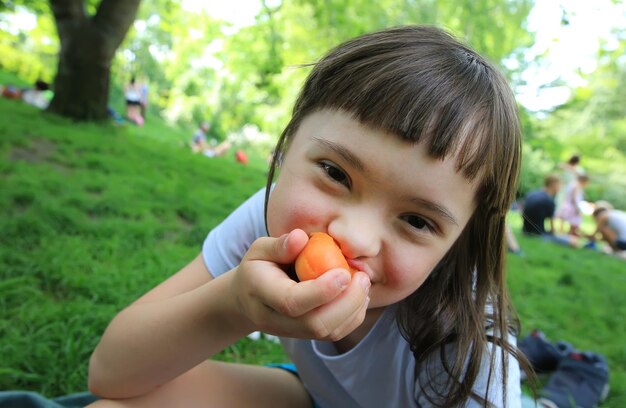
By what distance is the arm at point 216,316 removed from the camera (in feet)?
2.64

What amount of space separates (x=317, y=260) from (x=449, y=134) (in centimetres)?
44

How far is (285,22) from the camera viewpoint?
39.2 ft

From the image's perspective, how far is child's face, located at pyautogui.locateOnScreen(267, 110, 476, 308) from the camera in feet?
3.17

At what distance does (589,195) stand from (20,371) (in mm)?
31907

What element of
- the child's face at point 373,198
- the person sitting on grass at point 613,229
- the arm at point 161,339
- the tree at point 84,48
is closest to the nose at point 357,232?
the child's face at point 373,198

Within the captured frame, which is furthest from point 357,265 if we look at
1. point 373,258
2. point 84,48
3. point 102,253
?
point 84,48

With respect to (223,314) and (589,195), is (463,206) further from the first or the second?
(589,195)

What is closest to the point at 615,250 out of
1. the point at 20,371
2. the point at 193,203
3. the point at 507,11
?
the point at 507,11

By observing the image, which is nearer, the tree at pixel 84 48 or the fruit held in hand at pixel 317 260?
the fruit held in hand at pixel 317 260

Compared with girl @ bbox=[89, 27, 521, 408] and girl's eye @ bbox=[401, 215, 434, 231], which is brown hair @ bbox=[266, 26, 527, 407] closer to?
girl @ bbox=[89, 27, 521, 408]

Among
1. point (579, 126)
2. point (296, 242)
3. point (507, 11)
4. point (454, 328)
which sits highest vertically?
point (507, 11)

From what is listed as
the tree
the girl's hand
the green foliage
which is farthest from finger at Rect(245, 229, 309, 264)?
the tree

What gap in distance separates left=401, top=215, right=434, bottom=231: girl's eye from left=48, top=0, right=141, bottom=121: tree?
7837mm

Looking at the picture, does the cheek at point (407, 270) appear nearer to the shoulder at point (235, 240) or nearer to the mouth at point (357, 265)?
the mouth at point (357, 265)
